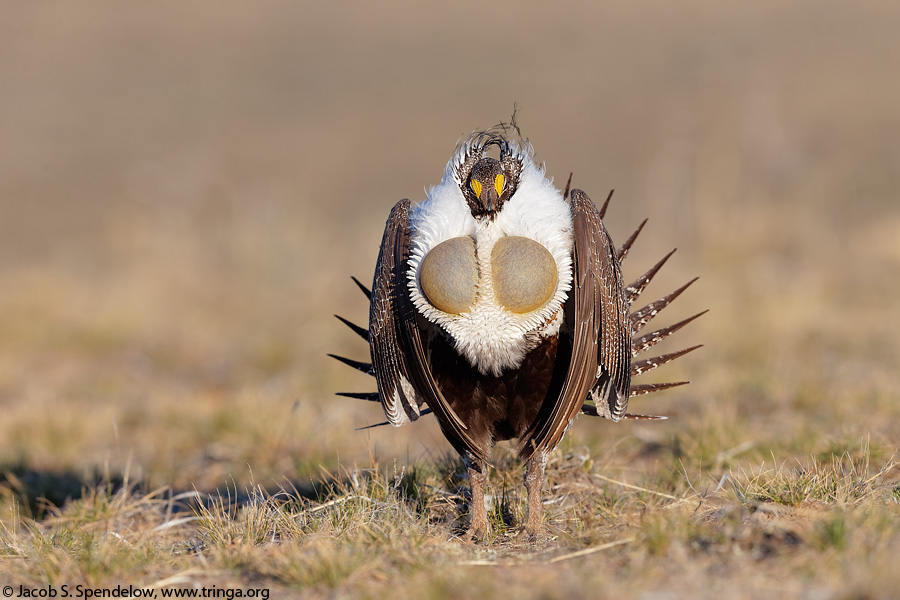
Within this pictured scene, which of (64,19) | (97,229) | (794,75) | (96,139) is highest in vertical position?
(64,19)

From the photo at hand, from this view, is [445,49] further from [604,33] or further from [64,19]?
[64,19]

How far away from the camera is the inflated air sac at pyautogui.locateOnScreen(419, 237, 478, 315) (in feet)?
9.43

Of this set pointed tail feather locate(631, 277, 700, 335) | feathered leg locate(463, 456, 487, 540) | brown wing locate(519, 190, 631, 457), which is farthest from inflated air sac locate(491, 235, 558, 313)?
feathered leg locate(463, 456, 487, 540)

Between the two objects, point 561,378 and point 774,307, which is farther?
point 774,307

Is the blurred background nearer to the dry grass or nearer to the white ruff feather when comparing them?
the dry grass

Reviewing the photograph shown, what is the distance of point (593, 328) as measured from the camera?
300 centimetres

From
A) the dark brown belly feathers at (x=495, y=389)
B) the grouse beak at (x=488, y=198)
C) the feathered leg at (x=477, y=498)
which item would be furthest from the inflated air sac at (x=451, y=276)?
the feathered leg at (x=477, y=498)

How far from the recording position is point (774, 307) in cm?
679

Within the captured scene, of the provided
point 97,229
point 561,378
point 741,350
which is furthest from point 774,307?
Result: point 97,229

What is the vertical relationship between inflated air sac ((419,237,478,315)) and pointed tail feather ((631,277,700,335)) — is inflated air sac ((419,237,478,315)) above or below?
above

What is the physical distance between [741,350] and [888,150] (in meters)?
12.4

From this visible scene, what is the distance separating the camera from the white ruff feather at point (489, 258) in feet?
9.62

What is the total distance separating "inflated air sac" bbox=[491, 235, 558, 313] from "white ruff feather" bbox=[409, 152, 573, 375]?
0.03 meters

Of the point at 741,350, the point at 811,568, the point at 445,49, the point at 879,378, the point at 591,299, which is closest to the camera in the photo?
the point at 811,568
